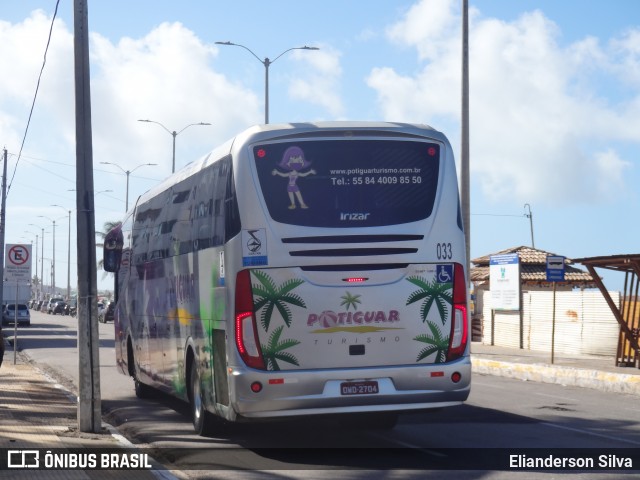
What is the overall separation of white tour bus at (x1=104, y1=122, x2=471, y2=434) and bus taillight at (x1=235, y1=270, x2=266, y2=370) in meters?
0.01

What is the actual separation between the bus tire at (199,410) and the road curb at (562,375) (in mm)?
9301

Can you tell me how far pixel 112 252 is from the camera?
18984 millimetres

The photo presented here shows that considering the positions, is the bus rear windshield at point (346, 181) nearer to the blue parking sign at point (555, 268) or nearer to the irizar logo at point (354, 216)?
the irizar logo at point (354, 216)

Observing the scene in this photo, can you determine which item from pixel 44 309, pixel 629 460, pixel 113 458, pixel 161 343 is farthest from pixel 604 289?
pixel 44 309

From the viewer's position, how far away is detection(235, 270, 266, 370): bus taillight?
11164 millimetres

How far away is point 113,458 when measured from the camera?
11422mm

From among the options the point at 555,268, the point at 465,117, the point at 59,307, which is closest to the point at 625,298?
the point at 555,268

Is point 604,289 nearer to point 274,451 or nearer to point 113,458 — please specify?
point 274,451

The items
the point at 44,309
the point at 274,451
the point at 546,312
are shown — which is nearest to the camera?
the point at 274,451

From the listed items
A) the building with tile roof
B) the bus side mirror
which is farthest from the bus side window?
the building with tile roof

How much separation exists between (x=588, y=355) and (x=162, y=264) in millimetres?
17885

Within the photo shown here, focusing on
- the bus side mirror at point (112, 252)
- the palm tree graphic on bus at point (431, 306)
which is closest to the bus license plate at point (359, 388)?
the palm tree graphic on bus at point (431, 306)

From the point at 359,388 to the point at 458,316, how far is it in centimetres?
141

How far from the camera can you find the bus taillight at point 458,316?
11.7 meters
